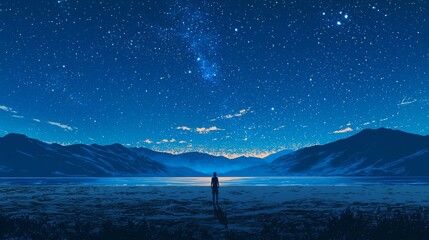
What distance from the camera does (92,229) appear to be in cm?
1421

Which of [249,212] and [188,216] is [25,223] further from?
[249,212]

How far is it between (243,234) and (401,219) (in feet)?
20.4

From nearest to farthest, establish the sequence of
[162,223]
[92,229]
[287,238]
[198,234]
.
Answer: [287,238], [198,234], [92,229], [162,223]

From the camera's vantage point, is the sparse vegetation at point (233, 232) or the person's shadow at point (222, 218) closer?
the sparse vegetation at point (233, 232)

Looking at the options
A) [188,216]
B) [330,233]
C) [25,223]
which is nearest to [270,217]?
[188,216]

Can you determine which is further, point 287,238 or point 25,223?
point 25,223

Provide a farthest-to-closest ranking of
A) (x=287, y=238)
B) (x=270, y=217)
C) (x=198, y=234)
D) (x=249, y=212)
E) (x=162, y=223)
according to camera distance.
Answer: (x=249, y=212), (x=270, y=217), (x=162, y=223), (x=198, y=234), (x=287, y=238)

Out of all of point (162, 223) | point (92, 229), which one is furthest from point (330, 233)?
point (92, 229)

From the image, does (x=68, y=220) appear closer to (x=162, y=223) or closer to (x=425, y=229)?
(x=162, y=223)

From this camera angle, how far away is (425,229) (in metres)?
12.4

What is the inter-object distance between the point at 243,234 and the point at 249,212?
733 cm

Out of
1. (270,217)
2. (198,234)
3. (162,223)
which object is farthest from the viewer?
(270,217)

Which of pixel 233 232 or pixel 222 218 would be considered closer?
pixel 233 232

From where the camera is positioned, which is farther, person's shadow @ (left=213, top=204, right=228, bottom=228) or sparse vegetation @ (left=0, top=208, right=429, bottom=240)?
person's shadow @ (left=213, top=204, right=228, bottom=228)
